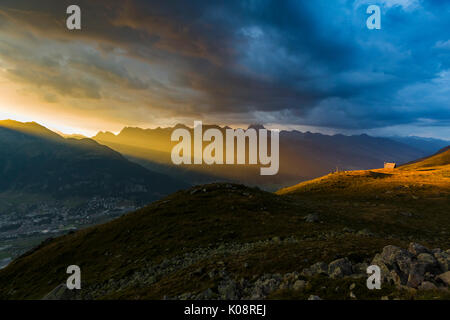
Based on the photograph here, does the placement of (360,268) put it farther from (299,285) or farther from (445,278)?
(299,285)

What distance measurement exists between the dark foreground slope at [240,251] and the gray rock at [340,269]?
73mm

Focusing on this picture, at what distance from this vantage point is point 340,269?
14836mm

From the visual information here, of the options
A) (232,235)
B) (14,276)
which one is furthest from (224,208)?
(14,276)

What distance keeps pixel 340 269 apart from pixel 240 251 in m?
12.6

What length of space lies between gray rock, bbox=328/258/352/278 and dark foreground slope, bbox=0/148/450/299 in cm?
7

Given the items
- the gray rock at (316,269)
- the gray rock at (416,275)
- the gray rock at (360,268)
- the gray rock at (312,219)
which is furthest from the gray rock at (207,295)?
the gray rock at (312,219)

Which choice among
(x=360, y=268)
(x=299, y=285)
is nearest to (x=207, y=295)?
(x=299, y=285)

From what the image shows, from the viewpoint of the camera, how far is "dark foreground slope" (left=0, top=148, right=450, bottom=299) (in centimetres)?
1461

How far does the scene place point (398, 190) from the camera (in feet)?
243

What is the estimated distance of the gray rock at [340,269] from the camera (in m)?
14.6

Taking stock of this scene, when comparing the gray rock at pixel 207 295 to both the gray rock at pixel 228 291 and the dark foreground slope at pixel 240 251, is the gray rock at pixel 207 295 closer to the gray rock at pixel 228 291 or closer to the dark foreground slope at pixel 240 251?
the dark foreground slope at pixel 240 251

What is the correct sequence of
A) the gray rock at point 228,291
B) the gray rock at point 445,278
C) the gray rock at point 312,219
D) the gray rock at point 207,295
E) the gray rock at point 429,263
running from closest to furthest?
the gray rock at point 445,278 < the gray rock at point 429,263 < the gray rock at point 228,291 < the gray rock at point 207,295 < the gray rock at point 312,219

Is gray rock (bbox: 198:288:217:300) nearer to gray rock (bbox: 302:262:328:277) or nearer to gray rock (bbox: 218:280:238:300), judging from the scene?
gray rock (bbox: 218:280:238:300)

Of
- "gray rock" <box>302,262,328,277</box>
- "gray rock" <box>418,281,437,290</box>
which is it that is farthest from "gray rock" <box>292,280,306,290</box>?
"gray rock" <box>418,281,437,290</box>
